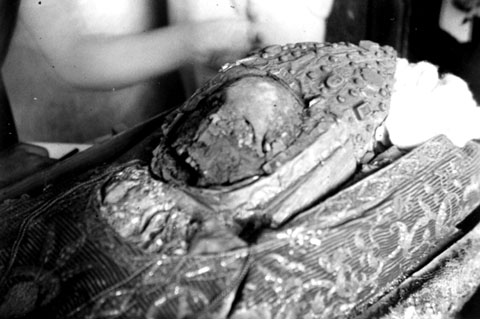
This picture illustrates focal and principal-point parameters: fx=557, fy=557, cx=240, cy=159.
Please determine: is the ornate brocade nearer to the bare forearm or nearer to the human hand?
the bare forearm

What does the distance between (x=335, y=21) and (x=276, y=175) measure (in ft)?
4.43

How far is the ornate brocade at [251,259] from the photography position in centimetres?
102

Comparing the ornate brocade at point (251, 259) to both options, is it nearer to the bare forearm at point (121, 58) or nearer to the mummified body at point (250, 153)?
the mummified body at point (250, 153)

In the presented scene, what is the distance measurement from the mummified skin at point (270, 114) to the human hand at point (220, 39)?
0.85 m

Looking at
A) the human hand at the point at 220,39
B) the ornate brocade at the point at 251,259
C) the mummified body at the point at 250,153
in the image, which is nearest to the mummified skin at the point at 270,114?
the mummified body at the point at 250,153

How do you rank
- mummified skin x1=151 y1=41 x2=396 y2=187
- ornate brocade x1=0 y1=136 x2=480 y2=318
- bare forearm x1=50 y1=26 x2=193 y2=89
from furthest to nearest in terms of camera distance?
bare forearm x1=50 y1=26 x2=193 y2=89, mummified skin x1=151 y1=41 x2=396 y2=187, ornate brocade x1=0 y1=136 x2=480 y2=318

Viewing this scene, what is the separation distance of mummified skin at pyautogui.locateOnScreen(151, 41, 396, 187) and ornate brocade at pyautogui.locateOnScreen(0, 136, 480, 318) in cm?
13

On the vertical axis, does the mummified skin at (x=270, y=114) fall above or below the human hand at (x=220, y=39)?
above

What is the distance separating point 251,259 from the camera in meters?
1.05

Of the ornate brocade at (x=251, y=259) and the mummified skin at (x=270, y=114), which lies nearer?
the ornate brocade at (x=251, y=259)

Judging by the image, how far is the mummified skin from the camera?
45.3 inches

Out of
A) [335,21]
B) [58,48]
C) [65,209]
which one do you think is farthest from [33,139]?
[335,21]

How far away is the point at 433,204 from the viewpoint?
4.11 ft

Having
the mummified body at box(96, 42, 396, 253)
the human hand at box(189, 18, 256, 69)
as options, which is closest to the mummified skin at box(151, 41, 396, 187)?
the mummified body at box(96, 42, 396, 253)
